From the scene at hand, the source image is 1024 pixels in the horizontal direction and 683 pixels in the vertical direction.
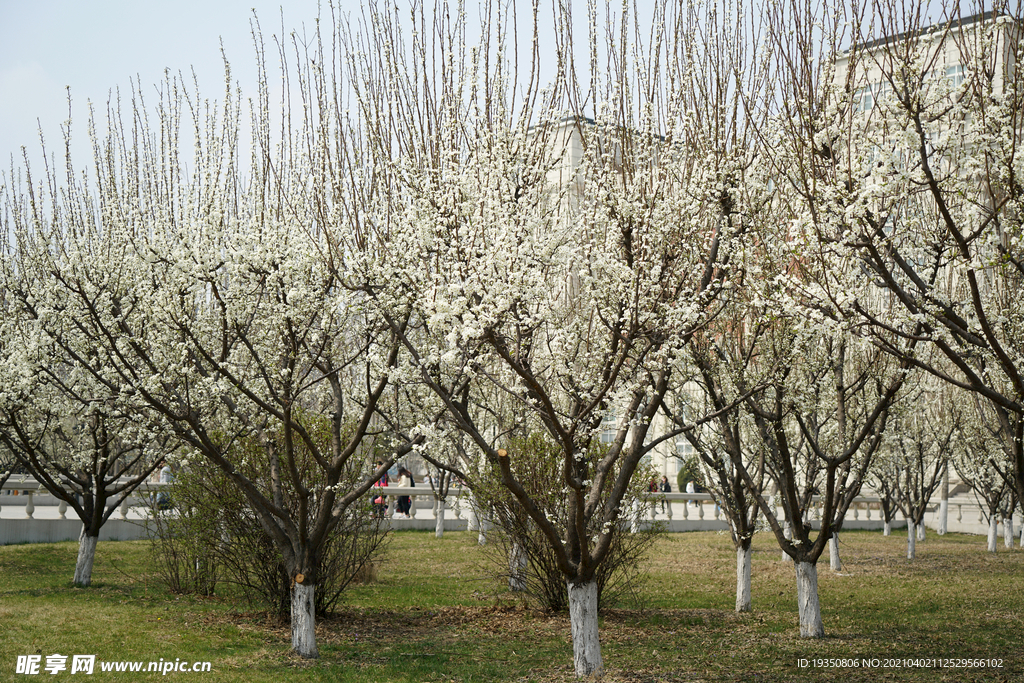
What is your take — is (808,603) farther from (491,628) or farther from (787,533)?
(787,533)

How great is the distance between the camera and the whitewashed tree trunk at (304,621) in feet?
29.7

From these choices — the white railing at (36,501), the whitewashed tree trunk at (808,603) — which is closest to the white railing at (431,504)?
the white railing at (36,501)

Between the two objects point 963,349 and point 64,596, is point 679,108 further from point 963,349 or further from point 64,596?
point 64,596

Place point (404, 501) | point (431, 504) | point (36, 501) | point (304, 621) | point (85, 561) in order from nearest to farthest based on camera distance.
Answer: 1. point (304, 621)
2. point (85, 561)
3. point (36, 501)
4. point (404, 501)
5. point (431, 504)

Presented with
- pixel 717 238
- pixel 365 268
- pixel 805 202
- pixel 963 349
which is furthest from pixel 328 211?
pixel 963 349

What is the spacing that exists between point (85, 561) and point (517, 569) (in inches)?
270

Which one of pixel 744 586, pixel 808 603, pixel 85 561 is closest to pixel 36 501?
pixel 85 561

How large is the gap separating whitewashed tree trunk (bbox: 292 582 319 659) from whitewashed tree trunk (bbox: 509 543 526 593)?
375 centimetres

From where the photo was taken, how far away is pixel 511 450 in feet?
36.6

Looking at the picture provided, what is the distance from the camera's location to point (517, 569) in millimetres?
12359

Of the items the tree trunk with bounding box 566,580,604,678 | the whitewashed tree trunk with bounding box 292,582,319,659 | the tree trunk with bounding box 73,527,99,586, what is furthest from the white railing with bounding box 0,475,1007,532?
the tree trunk with bounding box 566,580,604,678

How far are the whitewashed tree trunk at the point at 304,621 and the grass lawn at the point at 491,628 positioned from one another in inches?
8.6

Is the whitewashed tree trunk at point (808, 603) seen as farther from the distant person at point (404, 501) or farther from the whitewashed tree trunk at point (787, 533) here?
the distant person at point (404, 501)

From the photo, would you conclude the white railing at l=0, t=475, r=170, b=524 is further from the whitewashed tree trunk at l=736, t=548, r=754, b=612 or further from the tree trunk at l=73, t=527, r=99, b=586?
the whitewashed tree trunk at l=736, t=548, r=754, b=612
